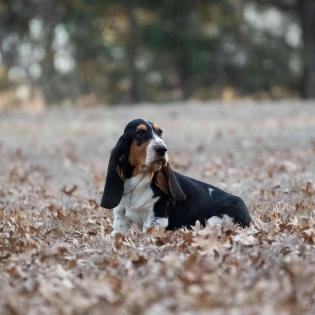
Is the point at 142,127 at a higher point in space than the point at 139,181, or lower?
higher

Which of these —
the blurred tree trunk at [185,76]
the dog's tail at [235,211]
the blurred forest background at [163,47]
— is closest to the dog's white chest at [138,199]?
the dog's tail at [235,211]

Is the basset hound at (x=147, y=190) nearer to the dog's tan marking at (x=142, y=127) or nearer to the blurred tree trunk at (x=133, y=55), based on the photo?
the dog's tan marking at (x=142, y=127)

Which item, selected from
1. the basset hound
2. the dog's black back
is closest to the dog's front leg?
the basset hound

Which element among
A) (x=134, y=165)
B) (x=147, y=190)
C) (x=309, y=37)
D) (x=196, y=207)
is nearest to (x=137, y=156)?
(x=134, y=165)

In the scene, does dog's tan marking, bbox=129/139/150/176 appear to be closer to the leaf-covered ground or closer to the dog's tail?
the leaf-covered ground

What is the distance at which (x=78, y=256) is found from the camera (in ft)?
19.4

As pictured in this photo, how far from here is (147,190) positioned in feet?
23.6

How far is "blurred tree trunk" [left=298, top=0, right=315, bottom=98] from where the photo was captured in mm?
36506

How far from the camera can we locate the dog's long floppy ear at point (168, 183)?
23.4ft

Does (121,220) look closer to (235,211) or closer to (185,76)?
(235,211)

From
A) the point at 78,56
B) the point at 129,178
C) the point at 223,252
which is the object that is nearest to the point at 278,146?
Answer: the point at 129,178

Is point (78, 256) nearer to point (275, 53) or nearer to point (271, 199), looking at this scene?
point (271, 199)

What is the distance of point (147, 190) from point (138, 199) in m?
0.11

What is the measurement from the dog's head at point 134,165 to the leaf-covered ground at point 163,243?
0.41 meters
